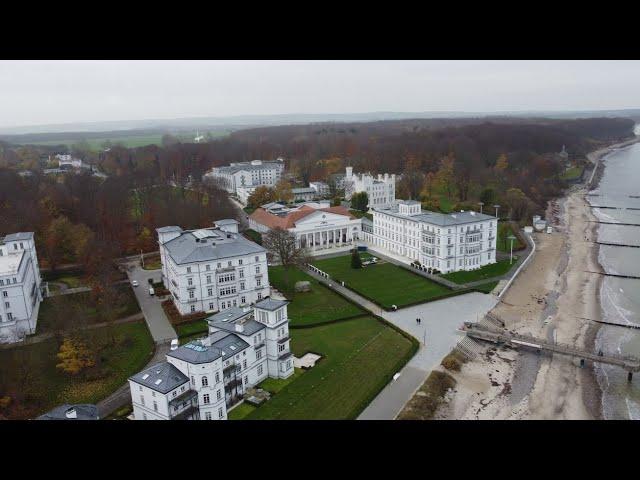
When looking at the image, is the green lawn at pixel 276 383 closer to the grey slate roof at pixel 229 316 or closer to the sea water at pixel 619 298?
the grey slate roof at pixel 229 316

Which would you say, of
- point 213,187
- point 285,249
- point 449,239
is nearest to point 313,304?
point 285,249

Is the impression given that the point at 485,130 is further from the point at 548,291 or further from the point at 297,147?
the point at 548,291

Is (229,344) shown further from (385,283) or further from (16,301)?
(385,283)

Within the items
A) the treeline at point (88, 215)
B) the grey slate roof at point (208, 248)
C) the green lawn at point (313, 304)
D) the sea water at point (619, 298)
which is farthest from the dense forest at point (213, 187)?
the green lawn at point (313, 304)

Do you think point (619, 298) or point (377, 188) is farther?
point (377, 188)

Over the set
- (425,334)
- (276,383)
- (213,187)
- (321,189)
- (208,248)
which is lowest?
(276,383)

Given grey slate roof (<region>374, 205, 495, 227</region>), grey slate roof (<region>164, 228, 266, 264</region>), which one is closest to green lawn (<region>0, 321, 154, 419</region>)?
grey slate roof (<region>164, 228, 266, 264</region>)
